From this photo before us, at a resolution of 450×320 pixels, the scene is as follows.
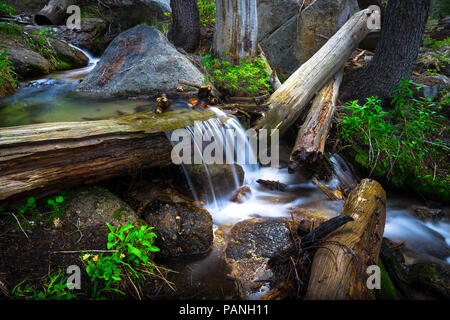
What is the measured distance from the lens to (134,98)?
4.77 m

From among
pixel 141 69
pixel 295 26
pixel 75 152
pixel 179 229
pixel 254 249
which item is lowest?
pixel 254 249

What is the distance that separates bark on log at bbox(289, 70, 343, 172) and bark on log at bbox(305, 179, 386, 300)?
92cm

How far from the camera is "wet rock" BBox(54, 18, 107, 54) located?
7816mm

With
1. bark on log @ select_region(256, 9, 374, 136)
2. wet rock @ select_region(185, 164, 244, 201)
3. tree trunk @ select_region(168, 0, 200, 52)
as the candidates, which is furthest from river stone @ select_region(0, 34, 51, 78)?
bark on log @ select_region(256, 9, 374, 136)

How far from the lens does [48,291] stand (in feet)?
6.37

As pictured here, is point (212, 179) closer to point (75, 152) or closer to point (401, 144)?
point (75, 152)

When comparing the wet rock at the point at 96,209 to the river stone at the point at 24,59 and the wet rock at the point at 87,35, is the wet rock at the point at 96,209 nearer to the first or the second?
the river stone at the point at 24,59

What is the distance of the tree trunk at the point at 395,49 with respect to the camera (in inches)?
176

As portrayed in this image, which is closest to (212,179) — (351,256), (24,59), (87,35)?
(351,256)

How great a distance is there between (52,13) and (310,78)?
876 cm

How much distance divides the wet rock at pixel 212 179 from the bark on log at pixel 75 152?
20.6 inches

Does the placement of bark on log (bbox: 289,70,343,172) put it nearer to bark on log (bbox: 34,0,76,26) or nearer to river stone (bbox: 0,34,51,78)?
river stone (bbox: 0,34,51,78)
